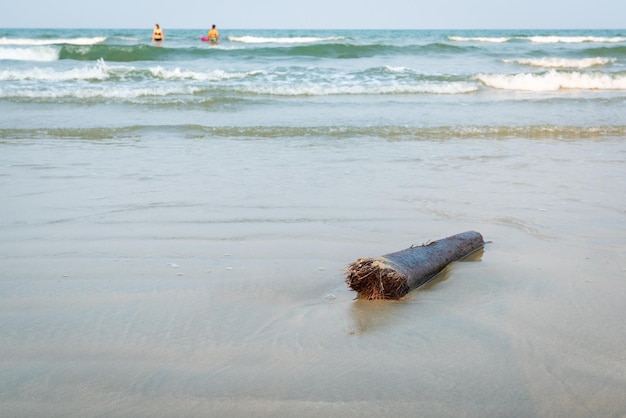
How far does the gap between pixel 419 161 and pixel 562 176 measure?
4.63ft

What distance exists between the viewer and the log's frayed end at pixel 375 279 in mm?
3260

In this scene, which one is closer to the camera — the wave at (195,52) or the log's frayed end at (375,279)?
the log's frayed end at (375,279)

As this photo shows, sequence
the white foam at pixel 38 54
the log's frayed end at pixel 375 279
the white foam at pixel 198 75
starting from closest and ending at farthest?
the log's frayed end at pixel 375 279 < the white foam at pixel 198 75 < the white foam at pixel 38 54

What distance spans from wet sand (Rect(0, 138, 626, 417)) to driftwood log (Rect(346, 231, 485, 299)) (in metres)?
0.08

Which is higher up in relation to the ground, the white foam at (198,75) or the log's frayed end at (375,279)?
the white foam at (198,75)

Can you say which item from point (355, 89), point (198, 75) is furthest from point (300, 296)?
point (198, 75)

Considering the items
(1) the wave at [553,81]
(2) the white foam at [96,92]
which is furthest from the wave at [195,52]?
(2) the white foam at [96,92]

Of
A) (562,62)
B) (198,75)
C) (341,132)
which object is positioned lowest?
(341,132)

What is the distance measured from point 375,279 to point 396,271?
0.36 feet

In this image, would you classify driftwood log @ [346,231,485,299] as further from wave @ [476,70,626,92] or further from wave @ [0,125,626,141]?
wave @ [476,70,626,92]

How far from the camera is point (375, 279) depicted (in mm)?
3270

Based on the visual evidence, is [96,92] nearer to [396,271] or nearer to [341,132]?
[341,132]

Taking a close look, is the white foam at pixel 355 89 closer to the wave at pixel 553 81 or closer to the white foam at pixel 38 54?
the wave at pixel 553 81

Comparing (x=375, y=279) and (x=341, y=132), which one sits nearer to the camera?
(x=375, y=279)
